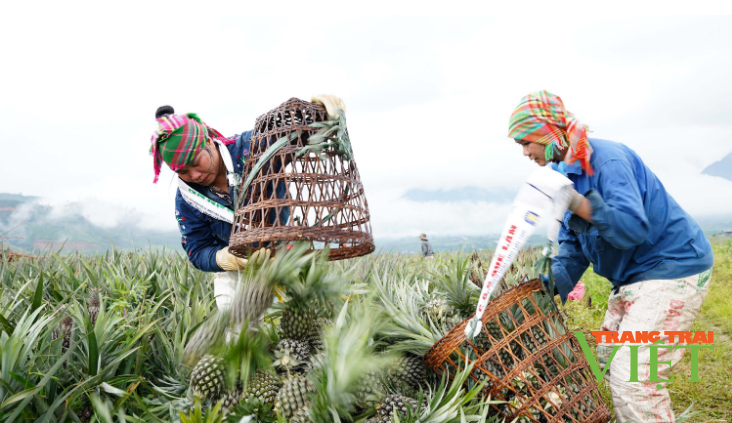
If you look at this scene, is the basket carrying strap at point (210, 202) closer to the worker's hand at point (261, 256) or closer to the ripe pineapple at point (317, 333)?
the worker's hand at point (261, 256)

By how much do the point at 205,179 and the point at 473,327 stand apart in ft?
4.90

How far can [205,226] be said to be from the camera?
2678 mm

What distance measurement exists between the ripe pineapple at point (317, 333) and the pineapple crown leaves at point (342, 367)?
0.12 m

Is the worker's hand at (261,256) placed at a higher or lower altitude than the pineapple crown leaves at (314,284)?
higher

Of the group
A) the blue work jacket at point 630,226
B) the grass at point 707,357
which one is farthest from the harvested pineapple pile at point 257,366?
the grass at point 707,357

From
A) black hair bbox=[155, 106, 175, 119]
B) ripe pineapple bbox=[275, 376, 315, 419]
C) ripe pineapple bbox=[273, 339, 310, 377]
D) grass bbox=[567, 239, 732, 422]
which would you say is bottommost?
grass bbox=[567, 239, 732, 422]

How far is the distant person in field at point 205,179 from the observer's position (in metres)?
2.12

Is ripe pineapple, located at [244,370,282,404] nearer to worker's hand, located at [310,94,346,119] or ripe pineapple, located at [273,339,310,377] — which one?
ripe pineapple, located at [273,339,310,377]

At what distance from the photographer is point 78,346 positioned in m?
1.94

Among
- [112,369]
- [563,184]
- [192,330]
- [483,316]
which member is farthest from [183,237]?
[563,184]

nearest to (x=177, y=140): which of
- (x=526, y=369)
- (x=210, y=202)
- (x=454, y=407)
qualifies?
(x=210, y=202)

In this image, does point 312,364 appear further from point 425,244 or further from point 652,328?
point 425,244

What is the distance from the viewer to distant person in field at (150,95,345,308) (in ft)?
6.95

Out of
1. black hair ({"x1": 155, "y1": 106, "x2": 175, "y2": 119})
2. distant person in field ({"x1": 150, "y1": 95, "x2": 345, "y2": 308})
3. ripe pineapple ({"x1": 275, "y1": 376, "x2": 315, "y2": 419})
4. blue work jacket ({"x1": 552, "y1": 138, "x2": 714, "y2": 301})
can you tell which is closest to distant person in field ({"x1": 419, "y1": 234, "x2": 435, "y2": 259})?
distant person in field ({"x1": 150, "y1": 95, "x2": 345, "y2": 308})
